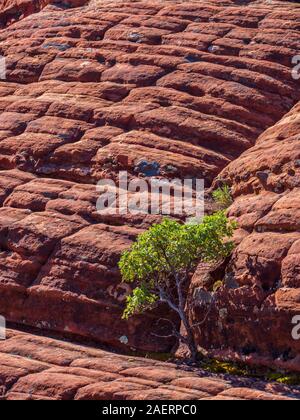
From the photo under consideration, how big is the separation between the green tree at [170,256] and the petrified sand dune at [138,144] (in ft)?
1.37

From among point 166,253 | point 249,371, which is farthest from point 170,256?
point 249,371

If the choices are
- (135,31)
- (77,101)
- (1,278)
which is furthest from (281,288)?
(135,31)

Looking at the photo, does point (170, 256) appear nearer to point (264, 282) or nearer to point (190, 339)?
A: point (190, 339)

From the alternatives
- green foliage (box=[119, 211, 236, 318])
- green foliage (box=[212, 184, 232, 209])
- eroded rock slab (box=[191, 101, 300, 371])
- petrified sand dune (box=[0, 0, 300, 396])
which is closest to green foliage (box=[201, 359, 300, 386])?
eroded rock slab (box=[191, 101, 300, 371])

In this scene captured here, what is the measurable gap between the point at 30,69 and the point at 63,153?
5.07 m

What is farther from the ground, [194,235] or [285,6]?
[285,6]

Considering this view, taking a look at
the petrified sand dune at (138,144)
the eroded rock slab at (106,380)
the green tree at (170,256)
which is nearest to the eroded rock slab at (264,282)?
the petrified sand dune at (138,144)

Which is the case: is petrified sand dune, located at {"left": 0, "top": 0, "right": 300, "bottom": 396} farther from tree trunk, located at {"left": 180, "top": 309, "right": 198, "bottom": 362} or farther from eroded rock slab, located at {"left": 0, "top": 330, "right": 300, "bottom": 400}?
eroded rock slab, located at {"left": 0, "top": 330, "right": 300, "bottom": 400}

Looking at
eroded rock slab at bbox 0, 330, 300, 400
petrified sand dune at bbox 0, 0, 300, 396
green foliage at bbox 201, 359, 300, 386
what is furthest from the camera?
petrified sand dune at bbox 0, 0, 300, 396

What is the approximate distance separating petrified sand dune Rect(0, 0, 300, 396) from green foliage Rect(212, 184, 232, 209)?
249mm

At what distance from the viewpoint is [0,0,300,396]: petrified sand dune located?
680 inches
